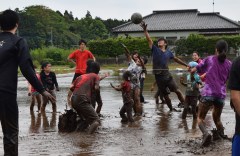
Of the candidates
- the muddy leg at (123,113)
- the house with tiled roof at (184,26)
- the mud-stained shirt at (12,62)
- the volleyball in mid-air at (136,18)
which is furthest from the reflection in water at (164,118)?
the house with tiled roof at (184,26)

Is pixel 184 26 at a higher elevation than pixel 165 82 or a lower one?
higher

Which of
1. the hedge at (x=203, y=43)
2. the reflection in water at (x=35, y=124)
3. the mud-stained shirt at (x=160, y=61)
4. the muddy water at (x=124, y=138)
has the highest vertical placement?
the hedge at (x=203, y=43)

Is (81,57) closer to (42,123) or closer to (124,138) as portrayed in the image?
(42,123)

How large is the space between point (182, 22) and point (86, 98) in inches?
2506

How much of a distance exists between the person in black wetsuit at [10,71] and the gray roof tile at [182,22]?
60716 millimetres

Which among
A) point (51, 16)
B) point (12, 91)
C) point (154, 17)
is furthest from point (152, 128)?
point (51, 16)

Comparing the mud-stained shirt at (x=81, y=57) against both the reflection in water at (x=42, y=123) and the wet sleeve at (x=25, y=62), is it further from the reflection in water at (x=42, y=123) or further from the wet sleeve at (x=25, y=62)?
the wet sleeve at (x=25, y=62)

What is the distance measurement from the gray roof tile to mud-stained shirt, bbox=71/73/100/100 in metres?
57.2

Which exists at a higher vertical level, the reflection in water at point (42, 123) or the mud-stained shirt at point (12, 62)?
the mud-stained shirt at point (12, 62)

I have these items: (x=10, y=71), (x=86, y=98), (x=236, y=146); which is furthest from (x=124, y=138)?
(x=236, y=146)

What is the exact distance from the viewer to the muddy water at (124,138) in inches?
297

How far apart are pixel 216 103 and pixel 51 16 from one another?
253 feet

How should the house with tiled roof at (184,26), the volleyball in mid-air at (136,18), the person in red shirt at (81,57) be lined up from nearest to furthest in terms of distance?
the volleyball in mid-air at (136,18), the person in red shirt at (81,57), the house with tiled roof at (184,26)

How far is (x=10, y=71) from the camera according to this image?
5852 millimetres
